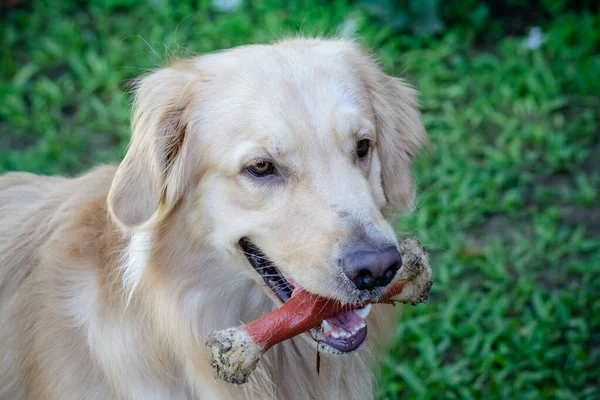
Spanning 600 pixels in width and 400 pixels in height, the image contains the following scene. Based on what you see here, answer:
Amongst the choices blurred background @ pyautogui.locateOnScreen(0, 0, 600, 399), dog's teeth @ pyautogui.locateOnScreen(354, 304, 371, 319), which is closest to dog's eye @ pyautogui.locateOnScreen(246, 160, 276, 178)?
dog's teeth @ pyautogui.locateOnScreen(354, 304, 371, 319)

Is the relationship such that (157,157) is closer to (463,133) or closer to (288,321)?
(288,321)

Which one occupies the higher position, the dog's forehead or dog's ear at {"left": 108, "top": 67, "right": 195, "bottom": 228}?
the dog's forehead

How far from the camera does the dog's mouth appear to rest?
337cm

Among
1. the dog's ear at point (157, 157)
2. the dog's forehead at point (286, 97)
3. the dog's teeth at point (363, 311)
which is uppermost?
the dog's forehead at point (286, 97)

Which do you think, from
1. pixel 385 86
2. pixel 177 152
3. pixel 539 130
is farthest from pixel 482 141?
pixel 177 152

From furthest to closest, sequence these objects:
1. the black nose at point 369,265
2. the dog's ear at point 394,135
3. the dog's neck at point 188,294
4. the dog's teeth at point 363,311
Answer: the dog's ear at point 394,135 < the dog's neck at point 188,294 < the dog's teeth at point 363,311 < the black nose at point 369,265

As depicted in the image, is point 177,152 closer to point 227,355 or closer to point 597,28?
point 227,355

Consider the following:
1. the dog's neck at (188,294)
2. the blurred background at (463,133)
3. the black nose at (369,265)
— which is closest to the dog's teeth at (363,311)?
the black nose at (369,265)

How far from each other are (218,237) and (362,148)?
29.4 inches

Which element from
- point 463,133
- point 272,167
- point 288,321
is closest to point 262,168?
point 272,167

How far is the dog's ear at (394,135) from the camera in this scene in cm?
395

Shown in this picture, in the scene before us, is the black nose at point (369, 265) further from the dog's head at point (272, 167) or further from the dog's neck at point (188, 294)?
the dog's neck at point (188, 294)

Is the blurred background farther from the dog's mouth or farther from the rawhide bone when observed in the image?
the rawhide bone

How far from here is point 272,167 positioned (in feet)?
11.4
